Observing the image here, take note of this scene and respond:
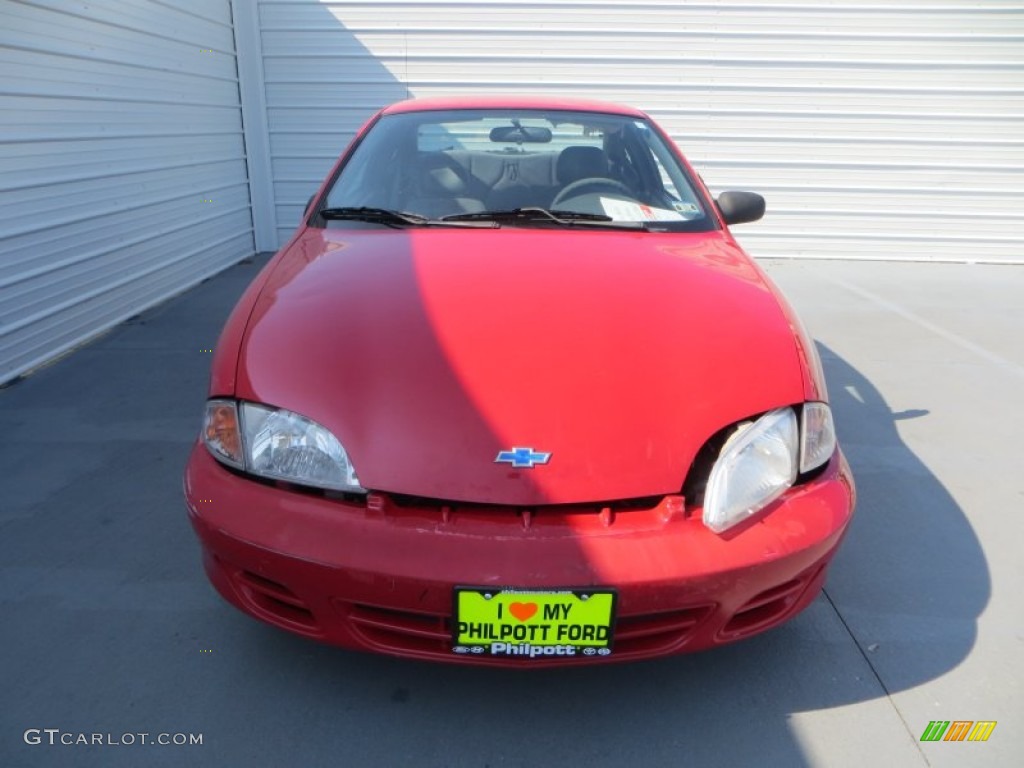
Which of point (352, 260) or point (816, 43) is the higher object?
point (816, 43)

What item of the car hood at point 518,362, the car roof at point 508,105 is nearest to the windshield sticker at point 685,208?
the car hood at point 518,362

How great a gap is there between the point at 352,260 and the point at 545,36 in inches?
220

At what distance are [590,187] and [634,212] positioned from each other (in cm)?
23

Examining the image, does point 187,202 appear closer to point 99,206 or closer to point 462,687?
point 99,206

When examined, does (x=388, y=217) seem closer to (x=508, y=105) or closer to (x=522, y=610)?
(x=508, y=105)

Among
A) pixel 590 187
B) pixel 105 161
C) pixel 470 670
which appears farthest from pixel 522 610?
pixel 105 161

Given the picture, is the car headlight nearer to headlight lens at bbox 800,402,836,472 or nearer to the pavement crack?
headlight lens at bbox 800,402,836,472

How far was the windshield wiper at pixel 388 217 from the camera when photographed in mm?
2496

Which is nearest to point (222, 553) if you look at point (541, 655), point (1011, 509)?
point (541, 655)

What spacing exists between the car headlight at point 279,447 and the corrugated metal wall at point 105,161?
2.81 meters

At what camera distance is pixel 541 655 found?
5.11 feet

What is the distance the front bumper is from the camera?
1494 millimetres

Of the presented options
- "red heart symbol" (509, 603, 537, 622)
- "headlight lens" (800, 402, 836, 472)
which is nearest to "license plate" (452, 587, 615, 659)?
"red heart symbol" (509, 603, 537, 622)

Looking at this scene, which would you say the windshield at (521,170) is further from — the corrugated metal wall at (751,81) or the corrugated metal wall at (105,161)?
the corrugated metal wall at (751,81)
